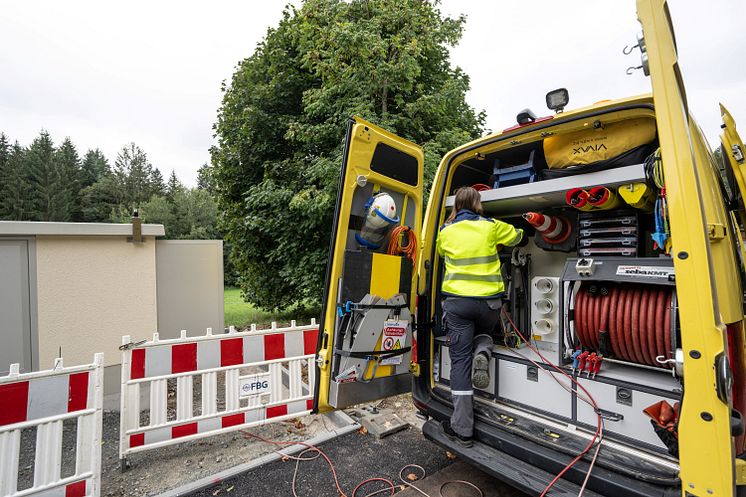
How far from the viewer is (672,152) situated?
1.48m

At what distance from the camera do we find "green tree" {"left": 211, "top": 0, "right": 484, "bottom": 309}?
6344 millimetres

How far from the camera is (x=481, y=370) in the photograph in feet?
8.80

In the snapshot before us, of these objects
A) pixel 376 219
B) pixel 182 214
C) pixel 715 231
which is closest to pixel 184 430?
pixel 376 219

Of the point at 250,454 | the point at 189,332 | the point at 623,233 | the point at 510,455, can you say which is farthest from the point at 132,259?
the point at 623,233

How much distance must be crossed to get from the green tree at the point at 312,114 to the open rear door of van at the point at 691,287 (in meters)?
4.71

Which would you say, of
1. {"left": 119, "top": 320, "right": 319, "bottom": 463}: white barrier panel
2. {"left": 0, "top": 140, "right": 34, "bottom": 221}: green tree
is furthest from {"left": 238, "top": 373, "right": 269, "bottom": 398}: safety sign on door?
{"left": 0, "top": 140, "right": 34, "bottom": 221}: green tree

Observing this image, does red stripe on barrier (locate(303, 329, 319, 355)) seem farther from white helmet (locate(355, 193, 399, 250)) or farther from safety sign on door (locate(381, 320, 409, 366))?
white helmet (locate(355, 193, 399, 250))

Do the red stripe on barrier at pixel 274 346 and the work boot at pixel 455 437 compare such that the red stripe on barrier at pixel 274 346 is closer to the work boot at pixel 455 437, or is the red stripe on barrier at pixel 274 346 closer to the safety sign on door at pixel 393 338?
the safety sign on door at pixel 393 338

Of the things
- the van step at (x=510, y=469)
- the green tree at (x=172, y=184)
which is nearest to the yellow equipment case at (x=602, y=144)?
the van step at (x=510, y=469)

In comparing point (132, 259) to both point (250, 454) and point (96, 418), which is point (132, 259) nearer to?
point (96, 418)

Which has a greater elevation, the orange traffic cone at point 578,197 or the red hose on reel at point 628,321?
the orange traffic cone at point 578,197

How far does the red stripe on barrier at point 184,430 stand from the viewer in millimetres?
3094

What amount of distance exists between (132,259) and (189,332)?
1227 mm

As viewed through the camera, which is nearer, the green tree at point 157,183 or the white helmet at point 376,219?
the white helmet at point 376,219
